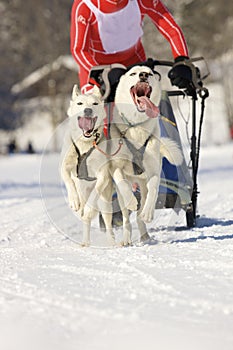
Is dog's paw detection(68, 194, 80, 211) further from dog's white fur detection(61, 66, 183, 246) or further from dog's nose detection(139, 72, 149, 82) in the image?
dog's nose detection(139, 72, 149, 82)

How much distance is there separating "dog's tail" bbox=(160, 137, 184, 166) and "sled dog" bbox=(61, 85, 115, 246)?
431 millimetres

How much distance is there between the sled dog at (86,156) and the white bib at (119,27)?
2.24 ft

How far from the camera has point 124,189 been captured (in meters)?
3.05

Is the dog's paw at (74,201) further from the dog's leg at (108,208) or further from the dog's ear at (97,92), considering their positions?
the dog's ear at (97,92)

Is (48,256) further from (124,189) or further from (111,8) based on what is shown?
(111,8)

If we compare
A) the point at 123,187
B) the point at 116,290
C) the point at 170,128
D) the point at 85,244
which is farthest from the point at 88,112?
the point at 116,290

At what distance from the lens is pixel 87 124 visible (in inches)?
119

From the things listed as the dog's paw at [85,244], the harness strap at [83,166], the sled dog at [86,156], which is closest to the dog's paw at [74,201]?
the sled dog at [86,156]

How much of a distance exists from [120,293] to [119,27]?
83.6 inches

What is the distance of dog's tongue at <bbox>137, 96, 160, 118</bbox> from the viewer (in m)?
3.03

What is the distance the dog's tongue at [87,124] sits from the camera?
304 centimetres

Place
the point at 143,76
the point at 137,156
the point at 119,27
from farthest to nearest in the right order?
the point at 119,27
the point at 137,156
the point at 143,76

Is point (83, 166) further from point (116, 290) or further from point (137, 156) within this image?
point (116, 290)

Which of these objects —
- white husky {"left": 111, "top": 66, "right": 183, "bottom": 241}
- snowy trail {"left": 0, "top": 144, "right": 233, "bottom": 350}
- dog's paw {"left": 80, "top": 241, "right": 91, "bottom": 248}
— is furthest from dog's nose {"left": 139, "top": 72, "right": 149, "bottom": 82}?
dog's paw {"left": 80, "top": 241, "right": 91, "bottom": 248}
